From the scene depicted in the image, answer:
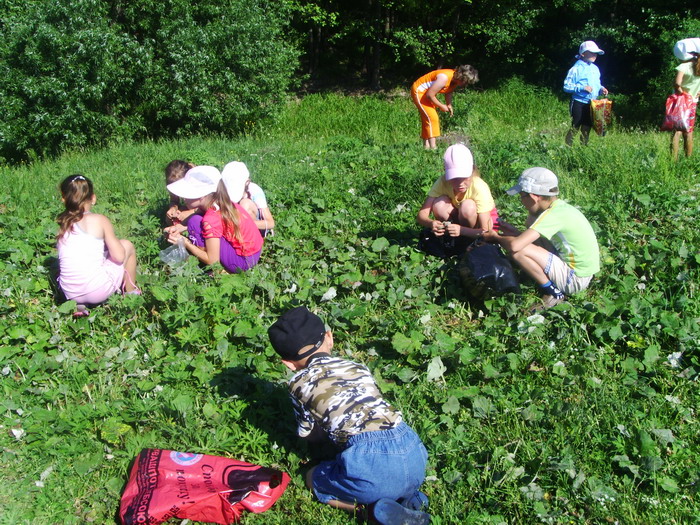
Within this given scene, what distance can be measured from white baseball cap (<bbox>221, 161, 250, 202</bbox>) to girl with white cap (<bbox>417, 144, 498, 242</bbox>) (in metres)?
1.61

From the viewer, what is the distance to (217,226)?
5242 mm

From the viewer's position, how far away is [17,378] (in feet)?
14.0

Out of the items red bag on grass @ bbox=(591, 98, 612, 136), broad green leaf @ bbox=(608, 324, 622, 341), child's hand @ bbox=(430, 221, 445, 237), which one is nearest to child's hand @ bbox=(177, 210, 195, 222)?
child's hand @ bbox=(430, 221, 445, 237)

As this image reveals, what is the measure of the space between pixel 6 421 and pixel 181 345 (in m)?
1.11

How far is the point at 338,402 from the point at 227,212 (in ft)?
8.63

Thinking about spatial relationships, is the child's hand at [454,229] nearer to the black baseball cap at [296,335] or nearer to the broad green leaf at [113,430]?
the black baseball cap at [296,335]

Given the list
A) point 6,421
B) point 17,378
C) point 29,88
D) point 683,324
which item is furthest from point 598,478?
point 29,88

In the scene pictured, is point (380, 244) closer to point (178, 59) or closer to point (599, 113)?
point (599, 113)

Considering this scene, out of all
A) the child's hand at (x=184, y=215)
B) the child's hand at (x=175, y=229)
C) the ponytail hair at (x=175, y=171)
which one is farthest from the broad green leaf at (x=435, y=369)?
the ponytail hair at (x=175, y=171)

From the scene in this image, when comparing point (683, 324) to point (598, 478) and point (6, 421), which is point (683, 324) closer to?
point (598, 478)

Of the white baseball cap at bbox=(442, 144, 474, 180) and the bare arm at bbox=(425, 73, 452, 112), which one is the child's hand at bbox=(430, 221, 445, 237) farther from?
the bare arm at bbox=(425, 73, 452, 112)

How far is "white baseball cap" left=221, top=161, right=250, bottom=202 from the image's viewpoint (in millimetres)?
5672

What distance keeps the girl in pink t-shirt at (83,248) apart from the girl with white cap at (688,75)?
20.5 ft

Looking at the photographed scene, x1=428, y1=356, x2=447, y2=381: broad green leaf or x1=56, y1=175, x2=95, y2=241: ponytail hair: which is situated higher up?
x1=56, y1=175, x2=95, y2=241: ponytail hair
